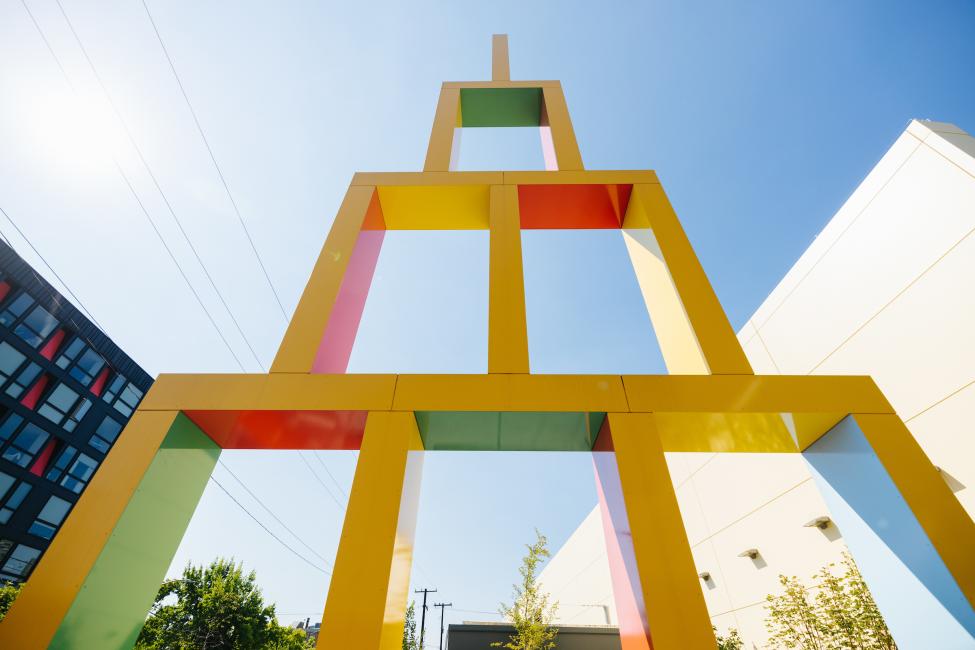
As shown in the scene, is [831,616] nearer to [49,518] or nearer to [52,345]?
[49,518]

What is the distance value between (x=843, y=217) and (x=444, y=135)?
30.9 ft

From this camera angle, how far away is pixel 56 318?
87.9 ft

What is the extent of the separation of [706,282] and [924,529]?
245cm

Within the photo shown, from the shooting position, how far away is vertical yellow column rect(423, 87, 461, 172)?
19.7 ft

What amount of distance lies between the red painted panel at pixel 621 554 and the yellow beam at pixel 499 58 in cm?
788

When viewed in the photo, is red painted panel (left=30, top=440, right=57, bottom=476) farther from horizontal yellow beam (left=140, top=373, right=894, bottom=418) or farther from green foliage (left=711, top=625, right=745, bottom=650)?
green foliage (left=711, top=625, right=745, bottom=650)

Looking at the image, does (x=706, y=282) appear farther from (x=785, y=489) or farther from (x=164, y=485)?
(x=785, y=489)

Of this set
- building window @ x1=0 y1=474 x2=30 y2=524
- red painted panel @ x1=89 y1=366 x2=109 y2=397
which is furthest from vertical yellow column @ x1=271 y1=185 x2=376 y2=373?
red painted panel @ x1=89 y1=366 x2=109 y2=397

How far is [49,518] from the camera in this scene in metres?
24.9

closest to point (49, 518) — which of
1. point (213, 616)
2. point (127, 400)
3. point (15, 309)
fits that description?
point (127, 400)

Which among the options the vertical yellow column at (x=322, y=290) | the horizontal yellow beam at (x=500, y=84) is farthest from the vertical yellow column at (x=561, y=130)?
the vertical yellow column at (x=322, y=290)

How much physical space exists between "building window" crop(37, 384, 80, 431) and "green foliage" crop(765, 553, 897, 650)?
3820cm

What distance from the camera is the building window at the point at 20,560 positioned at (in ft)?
72.7

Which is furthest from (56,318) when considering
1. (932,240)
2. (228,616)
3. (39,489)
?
(932,240)
